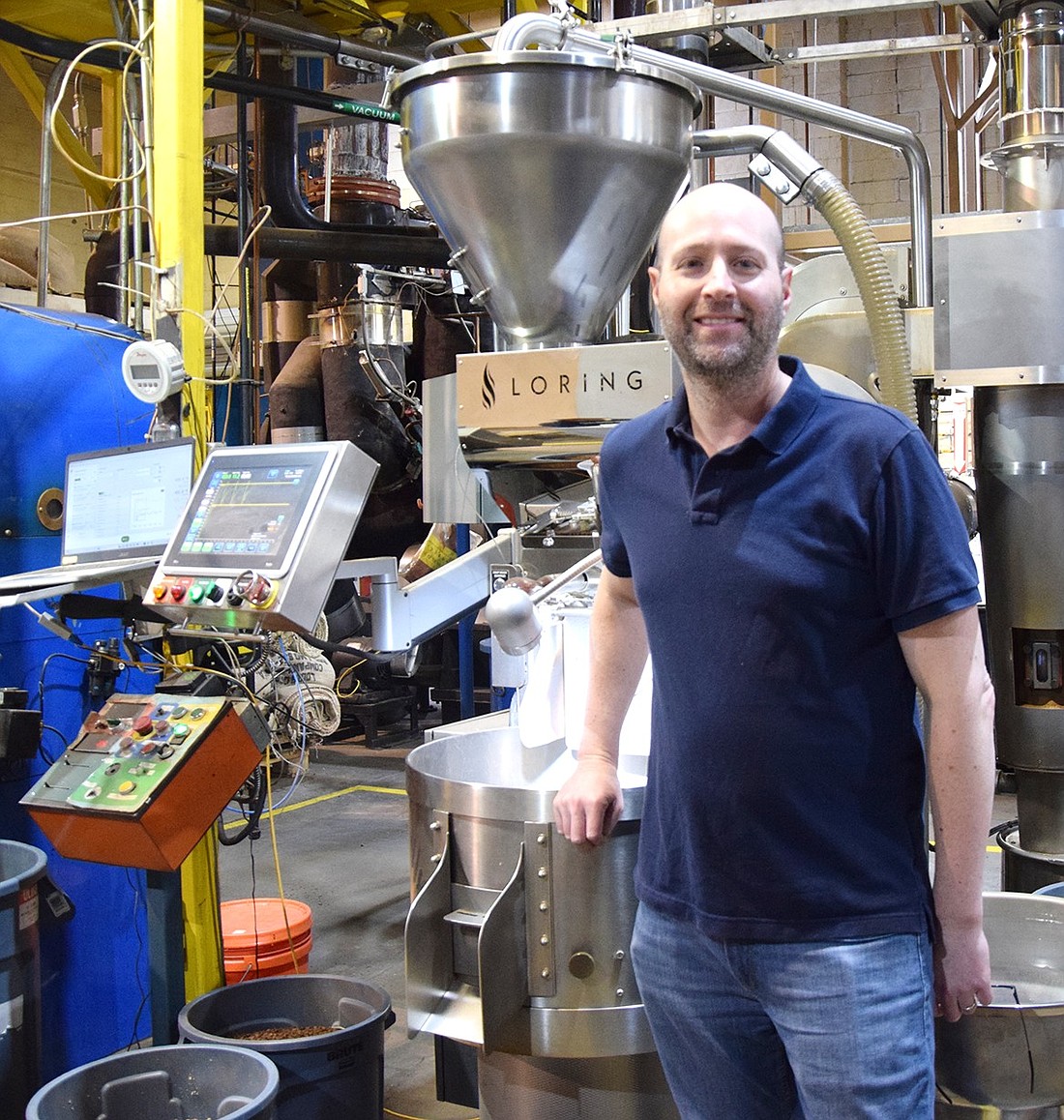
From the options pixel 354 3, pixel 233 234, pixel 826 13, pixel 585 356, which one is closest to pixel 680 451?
pixel 585 356

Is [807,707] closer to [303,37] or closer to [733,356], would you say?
[733,356]

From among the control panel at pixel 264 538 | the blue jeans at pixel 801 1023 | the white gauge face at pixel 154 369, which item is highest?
the white gauge face at pixel 154 369

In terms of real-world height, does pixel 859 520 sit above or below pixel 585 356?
below

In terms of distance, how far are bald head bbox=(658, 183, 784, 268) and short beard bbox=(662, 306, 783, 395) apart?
0.08 metres

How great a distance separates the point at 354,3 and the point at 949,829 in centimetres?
384

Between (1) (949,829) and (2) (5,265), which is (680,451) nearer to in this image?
(1) (949,829)

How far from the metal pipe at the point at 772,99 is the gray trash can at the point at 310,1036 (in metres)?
Answer: 1.78

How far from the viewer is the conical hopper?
2.12 m

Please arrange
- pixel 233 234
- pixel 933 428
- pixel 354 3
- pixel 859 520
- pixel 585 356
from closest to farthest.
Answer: pixel 859 520 < pixel 585 356 < pixel 933 428 < pixel 354 3 < pixel 233 234

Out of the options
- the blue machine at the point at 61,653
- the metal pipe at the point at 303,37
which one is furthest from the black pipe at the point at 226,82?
the blue machine at the point at 61,653

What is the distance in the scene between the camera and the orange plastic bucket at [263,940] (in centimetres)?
306

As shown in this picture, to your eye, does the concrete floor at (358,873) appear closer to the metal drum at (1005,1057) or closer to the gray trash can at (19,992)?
the gray trash can at (19,992)

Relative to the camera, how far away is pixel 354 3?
427 cm

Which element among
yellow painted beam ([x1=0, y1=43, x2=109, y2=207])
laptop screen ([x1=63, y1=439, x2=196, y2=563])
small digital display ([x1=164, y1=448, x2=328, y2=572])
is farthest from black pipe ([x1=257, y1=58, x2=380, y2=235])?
small digital display ([x1=164, y1=448, x2=328, y2=572])
